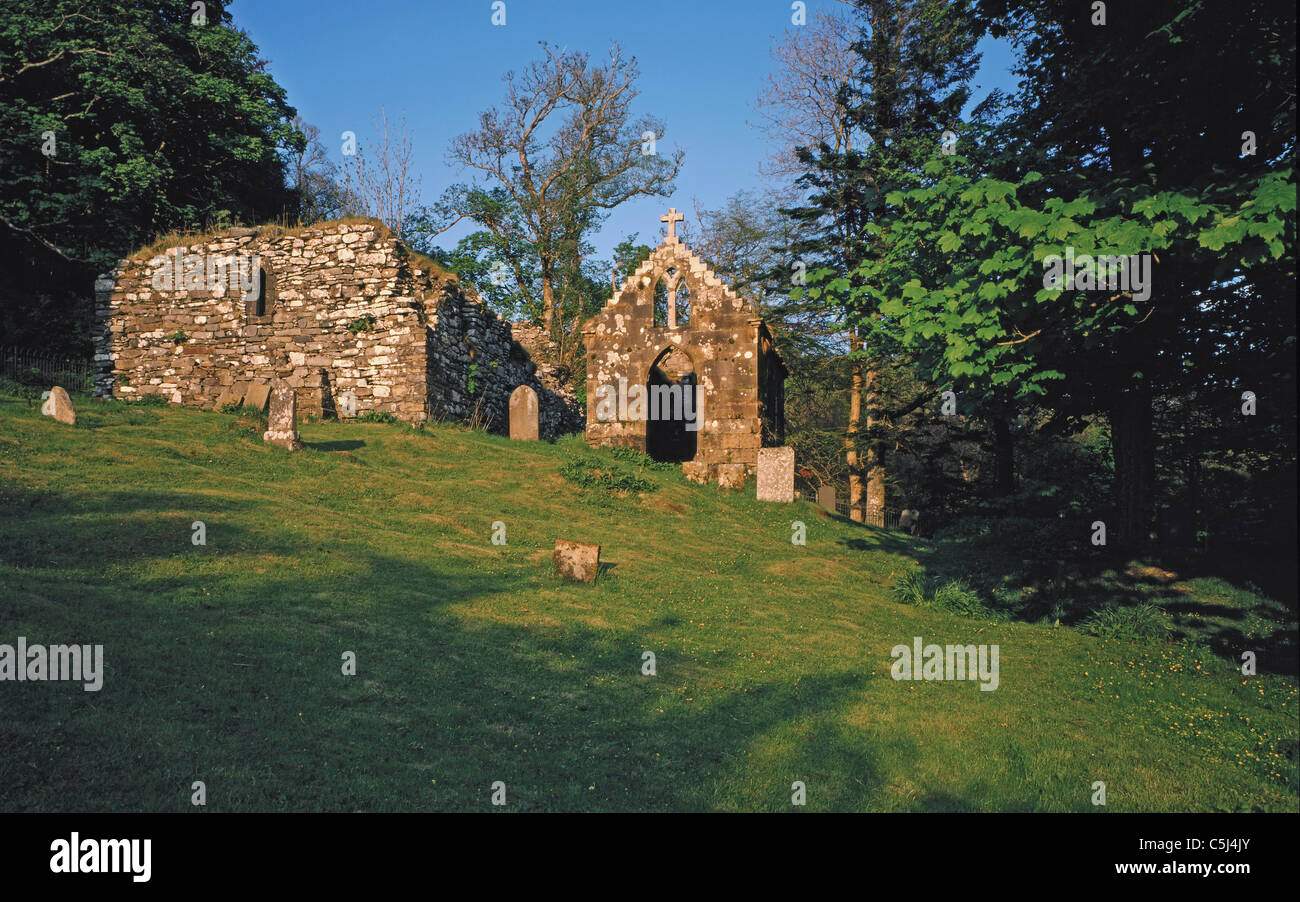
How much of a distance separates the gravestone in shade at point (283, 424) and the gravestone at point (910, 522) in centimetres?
2109

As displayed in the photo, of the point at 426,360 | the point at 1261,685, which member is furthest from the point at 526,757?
the point at 426,360

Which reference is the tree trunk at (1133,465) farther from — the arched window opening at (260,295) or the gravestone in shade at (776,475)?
the arched window opening at (260,295)

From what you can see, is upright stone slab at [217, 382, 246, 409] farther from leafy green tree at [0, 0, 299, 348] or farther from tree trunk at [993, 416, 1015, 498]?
tree trunk at [993, 416, 1015, 498]

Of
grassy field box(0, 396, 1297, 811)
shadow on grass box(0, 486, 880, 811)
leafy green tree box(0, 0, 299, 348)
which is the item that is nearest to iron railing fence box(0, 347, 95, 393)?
leafy green tree box(0, 0, 299, 348)

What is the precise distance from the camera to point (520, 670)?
756 centimetres

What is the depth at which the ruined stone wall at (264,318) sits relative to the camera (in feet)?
72.7

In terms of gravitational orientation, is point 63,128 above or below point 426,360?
above

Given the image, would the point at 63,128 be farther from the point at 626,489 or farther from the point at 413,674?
the point at 413,674

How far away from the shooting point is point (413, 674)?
7090 mm

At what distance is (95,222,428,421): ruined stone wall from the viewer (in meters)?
22.2

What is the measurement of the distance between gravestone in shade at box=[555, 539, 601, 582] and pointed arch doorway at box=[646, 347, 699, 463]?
13.1 meters

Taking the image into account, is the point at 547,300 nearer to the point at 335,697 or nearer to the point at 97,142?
the point at 97,142

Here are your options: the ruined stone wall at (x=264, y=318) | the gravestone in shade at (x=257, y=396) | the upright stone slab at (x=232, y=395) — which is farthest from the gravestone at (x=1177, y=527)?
the upright stone slab at (x=232, y=395)
